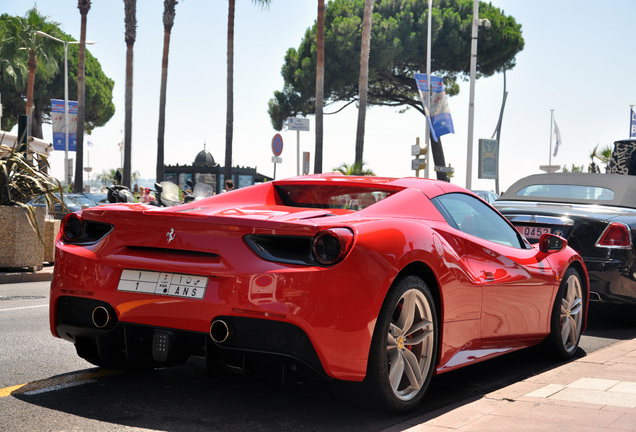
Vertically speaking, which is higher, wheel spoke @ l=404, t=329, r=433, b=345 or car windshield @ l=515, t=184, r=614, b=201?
car windshield @ l=515, t=184, r=614, b=201

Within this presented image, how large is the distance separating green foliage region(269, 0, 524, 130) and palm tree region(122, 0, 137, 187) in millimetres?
9149

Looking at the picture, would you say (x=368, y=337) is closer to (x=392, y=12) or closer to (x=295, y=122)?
(x=295, y=122)

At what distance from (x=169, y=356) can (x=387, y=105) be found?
43710mm

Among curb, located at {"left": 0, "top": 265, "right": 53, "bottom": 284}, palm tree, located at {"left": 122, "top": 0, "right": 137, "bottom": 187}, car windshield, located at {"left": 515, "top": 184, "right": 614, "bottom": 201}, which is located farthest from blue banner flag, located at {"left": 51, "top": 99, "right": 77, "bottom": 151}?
car windshield, located at {"left": 515, "top": 184, "right": 614, "bottom": 201}

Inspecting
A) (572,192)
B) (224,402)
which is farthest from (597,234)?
(224,402)

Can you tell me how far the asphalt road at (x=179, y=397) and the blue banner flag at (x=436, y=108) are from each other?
23.3 meters

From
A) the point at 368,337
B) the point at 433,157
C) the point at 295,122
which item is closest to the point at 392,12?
the point at 433,157

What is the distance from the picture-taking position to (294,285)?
369 cm

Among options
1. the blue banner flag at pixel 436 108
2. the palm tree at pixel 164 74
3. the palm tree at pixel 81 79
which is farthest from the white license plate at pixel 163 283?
the palm tree at pixel 81 79

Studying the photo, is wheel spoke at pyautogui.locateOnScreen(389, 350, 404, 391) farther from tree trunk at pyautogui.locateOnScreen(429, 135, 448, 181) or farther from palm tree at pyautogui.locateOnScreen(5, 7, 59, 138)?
palm tree at pyautogui.locateOnScreen(5, 7, 59, 138)

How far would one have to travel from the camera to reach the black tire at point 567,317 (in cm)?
593

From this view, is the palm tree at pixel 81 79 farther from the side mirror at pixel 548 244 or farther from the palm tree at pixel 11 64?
the side mirror at pixel 548 244

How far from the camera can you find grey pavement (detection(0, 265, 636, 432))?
390 cm

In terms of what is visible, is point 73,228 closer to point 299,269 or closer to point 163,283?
point 163,283
